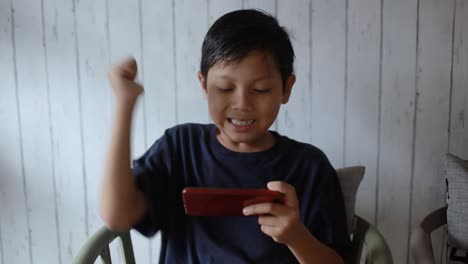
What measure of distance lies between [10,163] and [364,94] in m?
1.05

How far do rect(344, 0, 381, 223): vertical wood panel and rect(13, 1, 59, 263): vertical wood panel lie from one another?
0.86 m

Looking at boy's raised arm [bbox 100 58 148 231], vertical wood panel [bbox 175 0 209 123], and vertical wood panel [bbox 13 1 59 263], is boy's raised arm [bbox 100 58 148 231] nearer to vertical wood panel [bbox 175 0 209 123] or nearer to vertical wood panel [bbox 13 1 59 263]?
→ vertical wood panel [bbox 175 0 209 123]

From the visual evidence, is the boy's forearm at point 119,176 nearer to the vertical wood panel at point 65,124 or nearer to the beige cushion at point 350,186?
the beige cushion at point 350,186

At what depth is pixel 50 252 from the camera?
60.1 inches

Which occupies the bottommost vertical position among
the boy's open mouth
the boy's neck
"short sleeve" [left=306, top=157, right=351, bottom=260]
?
"short sleeve" [left=306, top=157, right=351, bottom=260]

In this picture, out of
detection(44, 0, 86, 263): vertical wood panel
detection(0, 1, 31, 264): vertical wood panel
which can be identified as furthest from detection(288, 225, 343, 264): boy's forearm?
detection(0, 1, 31, 264): vertical wood panel

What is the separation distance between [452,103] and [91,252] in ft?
3.13

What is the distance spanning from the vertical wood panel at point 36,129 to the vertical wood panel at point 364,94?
86cm

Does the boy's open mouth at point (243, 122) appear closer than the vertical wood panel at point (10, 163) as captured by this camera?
Yes

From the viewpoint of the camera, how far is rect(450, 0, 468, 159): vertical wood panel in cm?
124

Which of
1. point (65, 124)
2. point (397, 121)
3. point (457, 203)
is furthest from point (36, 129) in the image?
point (457, 203)

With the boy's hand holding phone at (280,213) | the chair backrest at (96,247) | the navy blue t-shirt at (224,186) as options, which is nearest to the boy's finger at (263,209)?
the boy's hand holding phone at (280,213)

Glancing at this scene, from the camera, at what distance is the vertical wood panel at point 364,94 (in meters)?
1.26

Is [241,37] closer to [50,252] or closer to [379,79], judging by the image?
[379,79]
